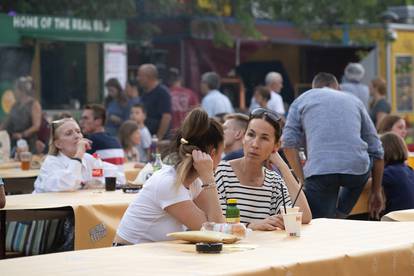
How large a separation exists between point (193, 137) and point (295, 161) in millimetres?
3472

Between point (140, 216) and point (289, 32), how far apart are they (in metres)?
17.6

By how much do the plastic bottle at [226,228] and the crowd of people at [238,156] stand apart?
0.19 m

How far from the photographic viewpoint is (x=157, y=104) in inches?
617

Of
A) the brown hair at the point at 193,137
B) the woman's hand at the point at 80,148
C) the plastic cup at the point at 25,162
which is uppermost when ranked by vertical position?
the brown hair at the point at 193,137

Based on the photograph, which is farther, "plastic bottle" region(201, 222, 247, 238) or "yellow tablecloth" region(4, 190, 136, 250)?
"yellow tablecloth" region(4, 190, 136, 250)

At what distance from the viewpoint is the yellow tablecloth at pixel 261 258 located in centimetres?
488

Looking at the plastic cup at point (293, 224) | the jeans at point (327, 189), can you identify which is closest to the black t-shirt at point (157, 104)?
the jeans at point (327, 189)

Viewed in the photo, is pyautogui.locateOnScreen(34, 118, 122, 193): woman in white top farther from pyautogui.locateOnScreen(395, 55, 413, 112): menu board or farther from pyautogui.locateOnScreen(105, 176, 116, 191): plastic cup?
pyautogui.locateOnScreen(395, 55, 413, 112): menu board

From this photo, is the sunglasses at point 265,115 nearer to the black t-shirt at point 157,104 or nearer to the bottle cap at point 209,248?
the bottle cap at point 209,248

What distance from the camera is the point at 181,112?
18.1 meters

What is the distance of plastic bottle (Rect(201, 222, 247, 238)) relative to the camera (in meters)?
5.95

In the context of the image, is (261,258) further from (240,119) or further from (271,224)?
(240,119)

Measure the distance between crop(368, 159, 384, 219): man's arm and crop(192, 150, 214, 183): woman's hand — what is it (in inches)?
149

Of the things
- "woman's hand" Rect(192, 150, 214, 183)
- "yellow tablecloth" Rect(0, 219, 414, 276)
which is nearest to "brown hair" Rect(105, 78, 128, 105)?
"woman's hand" Rect(192, 150, 214, 183)
